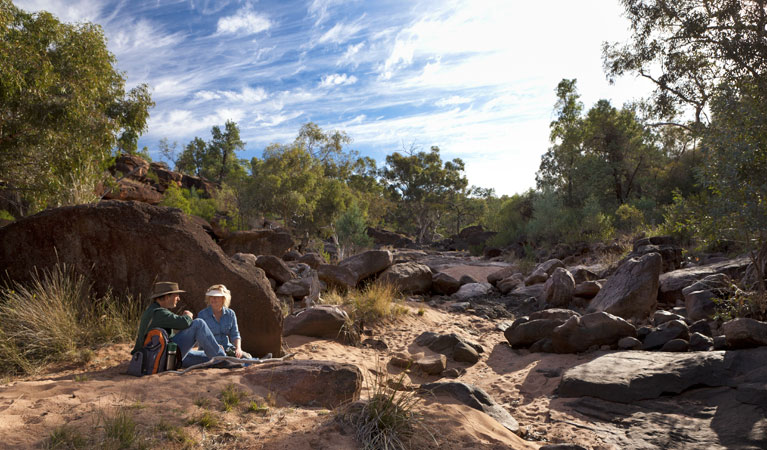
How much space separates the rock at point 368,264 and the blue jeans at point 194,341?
8.17 metres

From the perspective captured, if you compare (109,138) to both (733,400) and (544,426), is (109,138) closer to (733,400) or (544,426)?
(544,426)

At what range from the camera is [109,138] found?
12195 millimetres

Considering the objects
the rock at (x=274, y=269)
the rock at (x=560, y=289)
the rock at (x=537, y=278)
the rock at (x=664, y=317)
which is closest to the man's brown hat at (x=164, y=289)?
the rock at (x=274, y=269)

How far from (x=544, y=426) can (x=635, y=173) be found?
25544mm

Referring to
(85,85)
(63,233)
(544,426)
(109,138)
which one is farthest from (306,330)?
(85,85)

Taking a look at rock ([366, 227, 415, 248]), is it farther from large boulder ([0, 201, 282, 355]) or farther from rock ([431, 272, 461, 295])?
large boulder ([0, 201, 282, 355])

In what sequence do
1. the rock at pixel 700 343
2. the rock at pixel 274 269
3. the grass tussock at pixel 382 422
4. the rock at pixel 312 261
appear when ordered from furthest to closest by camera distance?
the rock at pixel 312 261
the rock at pixel 274 269
the rock at pixel 700 343
the grass tussock at pixel 382 422

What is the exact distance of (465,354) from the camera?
26.0 feet

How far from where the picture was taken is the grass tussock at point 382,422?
11.4ft

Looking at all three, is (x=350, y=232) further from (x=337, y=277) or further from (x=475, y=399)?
(x=475, y=399)

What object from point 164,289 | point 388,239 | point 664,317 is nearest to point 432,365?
point 164,289

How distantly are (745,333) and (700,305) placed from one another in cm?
269

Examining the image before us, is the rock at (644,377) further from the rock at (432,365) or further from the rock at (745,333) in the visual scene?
the rock at (432,365)

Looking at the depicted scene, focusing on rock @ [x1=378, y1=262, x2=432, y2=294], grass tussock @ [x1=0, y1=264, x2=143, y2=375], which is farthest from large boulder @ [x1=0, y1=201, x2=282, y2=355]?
rock @ [x1=378, y1=262, x2=432, y2=294]
